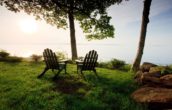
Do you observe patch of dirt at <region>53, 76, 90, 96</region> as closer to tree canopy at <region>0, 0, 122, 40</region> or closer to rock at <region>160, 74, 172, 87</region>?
rock at <region>160, 74, 172, 87</region>

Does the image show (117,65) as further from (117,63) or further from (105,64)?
(105,64)

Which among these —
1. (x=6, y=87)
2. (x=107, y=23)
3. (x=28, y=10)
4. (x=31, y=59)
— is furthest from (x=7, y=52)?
(x=6, y=87)

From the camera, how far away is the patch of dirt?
684 cm

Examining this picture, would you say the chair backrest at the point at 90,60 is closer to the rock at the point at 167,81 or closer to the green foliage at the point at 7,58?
the rock at the point at 167,81

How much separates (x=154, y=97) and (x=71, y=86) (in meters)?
3.14

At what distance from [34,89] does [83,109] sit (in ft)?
7.57

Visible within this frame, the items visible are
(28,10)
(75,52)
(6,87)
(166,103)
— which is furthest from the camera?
(28,10)

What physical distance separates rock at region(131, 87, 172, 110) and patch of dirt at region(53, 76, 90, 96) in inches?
70.5

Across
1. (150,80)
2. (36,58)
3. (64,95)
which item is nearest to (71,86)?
(64,95)

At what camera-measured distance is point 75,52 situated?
58.4 feet

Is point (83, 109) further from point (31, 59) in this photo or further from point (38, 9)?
point (38, 9)

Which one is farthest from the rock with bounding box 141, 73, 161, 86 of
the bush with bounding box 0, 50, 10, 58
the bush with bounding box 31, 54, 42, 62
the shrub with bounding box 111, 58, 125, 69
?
the bush with bounding box 0, 50, 10, 58

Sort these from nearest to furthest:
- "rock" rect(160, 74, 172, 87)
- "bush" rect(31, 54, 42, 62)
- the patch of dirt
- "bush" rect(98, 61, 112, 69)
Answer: "rock" rect(160, 74, 172, 87), the patch of dirt, "bush" rect(98, 61, 112, 69), "bush" rect(31, 54, 42, 62)

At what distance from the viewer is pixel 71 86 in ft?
24.4
